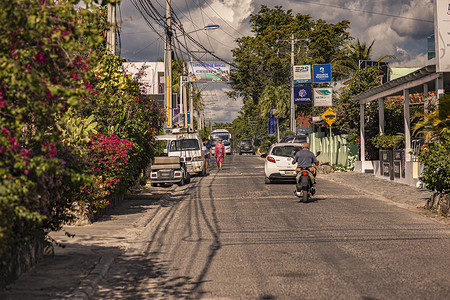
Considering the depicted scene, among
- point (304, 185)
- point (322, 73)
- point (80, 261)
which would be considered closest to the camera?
point (80, 261)

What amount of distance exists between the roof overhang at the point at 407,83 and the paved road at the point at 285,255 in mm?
6069

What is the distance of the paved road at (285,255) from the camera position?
6996 mm

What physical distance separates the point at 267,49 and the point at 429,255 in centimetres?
5261

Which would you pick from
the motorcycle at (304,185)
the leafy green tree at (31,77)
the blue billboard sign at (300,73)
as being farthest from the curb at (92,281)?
the blue billboard sign at (300,73)

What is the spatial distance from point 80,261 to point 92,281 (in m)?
1.44

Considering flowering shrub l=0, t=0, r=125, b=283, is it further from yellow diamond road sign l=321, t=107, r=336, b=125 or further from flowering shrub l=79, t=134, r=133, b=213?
yellow diamond road sign l=321, t=107, r=336, b=125

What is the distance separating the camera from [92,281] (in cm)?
743

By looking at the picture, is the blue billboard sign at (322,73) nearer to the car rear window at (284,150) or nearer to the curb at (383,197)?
the curb at (383,197)

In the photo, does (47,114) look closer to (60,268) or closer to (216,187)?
(60,268)

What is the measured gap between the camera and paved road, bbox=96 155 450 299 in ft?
23.0

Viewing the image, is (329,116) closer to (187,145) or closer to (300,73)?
(187,145)

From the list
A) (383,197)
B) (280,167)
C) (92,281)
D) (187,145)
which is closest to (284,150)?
(280,167)

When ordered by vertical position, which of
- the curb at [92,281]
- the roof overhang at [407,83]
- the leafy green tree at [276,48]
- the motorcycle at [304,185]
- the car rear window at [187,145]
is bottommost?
the curb at [92,281]

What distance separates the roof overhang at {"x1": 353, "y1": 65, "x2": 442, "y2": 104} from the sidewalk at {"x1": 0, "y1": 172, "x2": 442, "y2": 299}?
391 centimetres
